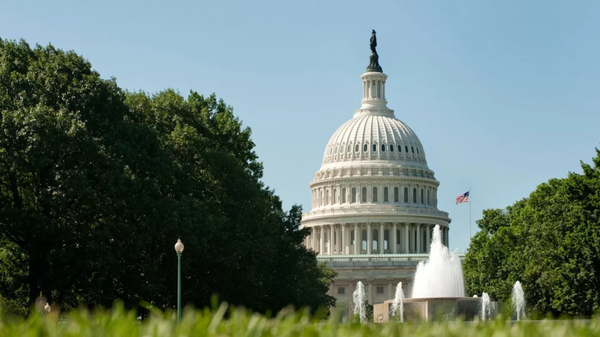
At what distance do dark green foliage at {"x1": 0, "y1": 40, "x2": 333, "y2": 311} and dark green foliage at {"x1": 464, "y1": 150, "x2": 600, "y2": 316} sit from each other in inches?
801

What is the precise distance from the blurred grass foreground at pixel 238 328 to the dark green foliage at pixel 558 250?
172 ft

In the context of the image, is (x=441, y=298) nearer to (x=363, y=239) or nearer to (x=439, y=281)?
(x=439, y=281)

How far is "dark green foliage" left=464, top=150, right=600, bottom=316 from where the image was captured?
6656 cm

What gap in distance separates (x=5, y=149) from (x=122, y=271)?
7.48 metres

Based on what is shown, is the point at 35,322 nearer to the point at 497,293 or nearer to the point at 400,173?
the point at 497,293

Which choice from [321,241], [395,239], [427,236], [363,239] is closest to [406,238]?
[395,239]

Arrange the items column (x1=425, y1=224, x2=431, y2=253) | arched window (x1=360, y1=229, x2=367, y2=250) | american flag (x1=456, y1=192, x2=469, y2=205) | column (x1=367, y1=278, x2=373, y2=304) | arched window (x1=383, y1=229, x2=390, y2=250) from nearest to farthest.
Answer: american flag (x1=456, y1=192, x2=469, y2=205) → column (x1=367, y1=278, x2=373, y2=304) → arched window (x1=383, y1=229, x2=390, y2=250) → column (x1=425, y1=224, x2=431, y2=253) → arched window (x1=360, y1=229, x2=367, y2=250)

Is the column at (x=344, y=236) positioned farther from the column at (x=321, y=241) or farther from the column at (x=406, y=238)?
the column at (x=406, y=238)

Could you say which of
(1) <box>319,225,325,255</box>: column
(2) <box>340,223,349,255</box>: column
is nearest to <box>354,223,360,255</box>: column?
(2) <box>340,223,349,255</box>: column

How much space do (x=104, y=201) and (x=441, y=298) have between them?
15625 millimetres

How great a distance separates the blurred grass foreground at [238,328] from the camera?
6.66m

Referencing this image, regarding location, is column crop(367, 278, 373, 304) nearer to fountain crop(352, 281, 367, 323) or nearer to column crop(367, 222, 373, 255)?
fountain crop(352, 281, 367, 323)

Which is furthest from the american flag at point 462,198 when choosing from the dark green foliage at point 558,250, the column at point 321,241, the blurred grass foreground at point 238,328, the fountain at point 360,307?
the blurred grass foreground at point 238,328

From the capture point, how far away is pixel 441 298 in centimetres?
4675
